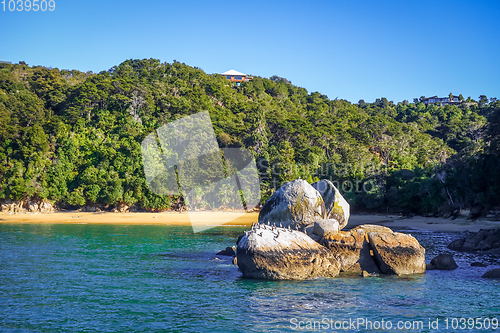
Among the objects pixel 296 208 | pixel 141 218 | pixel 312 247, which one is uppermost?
pixel 296 208

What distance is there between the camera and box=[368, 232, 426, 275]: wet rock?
49.4 ft

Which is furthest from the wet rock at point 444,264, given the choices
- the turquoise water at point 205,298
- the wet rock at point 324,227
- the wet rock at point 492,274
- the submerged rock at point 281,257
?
the submerged rock at point 281,257

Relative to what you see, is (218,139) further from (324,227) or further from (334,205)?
(324,227)

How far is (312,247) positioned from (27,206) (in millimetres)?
40044

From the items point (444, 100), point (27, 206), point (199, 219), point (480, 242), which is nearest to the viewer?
point (480, 242)

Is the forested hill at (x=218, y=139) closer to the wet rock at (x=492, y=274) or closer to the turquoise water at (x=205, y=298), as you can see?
the wet rock at (x=492, y=274)

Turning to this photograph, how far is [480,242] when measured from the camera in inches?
836

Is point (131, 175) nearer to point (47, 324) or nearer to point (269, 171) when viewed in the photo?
point (269, 171)

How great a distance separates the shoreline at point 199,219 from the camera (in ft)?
110

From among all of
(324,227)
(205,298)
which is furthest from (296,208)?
(205,298)

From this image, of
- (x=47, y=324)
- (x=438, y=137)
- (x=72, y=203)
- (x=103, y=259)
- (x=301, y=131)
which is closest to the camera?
(x=47, y=324)

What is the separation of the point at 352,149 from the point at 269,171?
1166cm

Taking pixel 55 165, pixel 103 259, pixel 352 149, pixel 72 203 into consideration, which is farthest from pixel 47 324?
pixel 352 149

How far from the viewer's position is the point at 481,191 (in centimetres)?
3133
